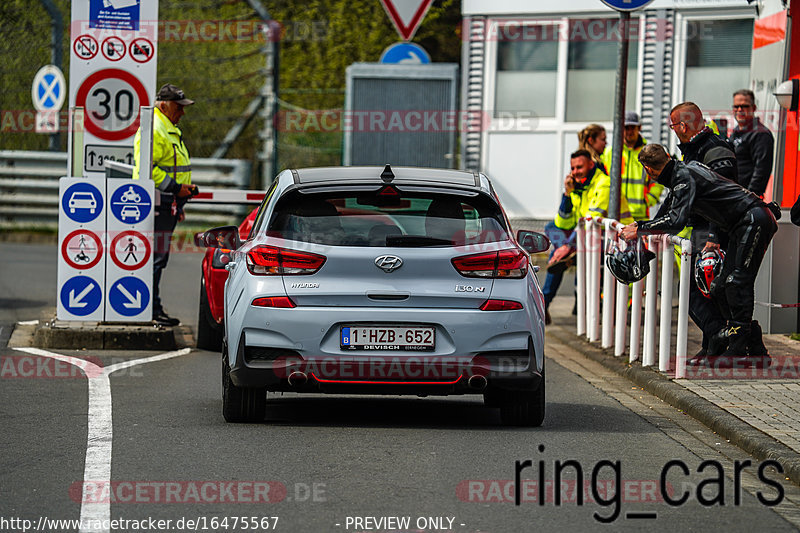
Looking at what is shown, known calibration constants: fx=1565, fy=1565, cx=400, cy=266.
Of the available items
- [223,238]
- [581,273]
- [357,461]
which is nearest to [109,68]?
[223,238]

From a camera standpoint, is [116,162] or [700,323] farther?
[116,162]

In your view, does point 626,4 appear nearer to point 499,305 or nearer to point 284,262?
point 499,305

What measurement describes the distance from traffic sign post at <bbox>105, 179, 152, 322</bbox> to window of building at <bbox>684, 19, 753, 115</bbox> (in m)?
12.6

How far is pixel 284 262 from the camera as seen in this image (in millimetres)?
8578

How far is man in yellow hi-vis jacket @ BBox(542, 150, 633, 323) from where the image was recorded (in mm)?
14953

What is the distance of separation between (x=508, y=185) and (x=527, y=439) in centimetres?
1702

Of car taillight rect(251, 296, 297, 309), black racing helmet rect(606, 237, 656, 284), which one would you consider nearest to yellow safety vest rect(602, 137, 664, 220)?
black racing helmet rect(606, 237, 656, 284)

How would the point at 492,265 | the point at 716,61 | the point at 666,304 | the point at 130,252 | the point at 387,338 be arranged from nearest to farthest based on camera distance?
the point at 387,338, the point at 492,265, the point at 666,304, the point at 130,252, the point at 716,61

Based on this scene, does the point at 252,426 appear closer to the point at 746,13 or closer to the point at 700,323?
the point at 700,323

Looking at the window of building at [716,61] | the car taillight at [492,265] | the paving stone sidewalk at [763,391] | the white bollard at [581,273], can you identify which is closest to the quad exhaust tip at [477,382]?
the car taillight at [492,265]

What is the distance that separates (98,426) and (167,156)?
525 cm

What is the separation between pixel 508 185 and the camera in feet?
83.8

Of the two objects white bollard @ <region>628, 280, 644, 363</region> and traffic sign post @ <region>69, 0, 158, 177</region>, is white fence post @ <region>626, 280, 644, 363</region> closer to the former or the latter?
white bollard @ <region>628, 280, 644, 363</region>

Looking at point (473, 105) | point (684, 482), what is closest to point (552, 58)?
point (473, 105)
